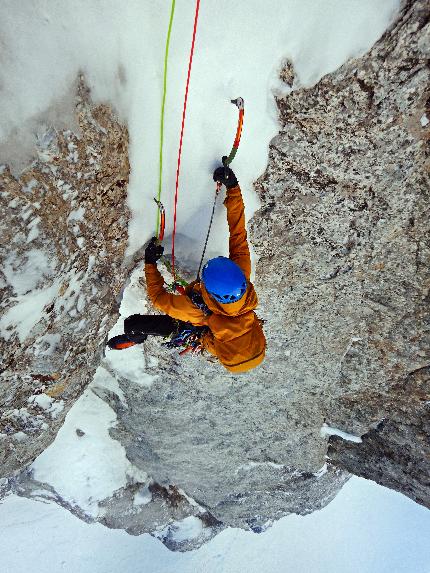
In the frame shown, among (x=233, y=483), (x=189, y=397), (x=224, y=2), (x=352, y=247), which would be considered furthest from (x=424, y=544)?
(x=224, y=2)

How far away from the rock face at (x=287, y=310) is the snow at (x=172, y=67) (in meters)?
0.14

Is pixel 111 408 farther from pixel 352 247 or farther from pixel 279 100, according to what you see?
pixel 279 100

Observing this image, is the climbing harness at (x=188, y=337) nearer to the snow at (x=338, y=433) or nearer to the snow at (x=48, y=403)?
the snow at (x=48, y=403)

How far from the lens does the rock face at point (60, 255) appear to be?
286 cm

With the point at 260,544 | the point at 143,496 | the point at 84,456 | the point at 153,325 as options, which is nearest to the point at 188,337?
the point at 153,325

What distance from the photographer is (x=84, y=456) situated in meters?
7.49

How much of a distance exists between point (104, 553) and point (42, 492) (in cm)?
482

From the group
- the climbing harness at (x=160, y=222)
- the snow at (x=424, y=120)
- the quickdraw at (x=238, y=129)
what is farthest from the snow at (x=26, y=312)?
the snow at (x=424, y=120)

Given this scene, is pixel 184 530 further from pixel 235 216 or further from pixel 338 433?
pixel 235 216

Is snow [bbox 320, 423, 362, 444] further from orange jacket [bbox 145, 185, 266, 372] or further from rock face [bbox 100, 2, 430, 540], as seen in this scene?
orange jacket [bbox 145, 185, 266, 372]

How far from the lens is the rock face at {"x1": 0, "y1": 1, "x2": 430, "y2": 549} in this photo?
321cm

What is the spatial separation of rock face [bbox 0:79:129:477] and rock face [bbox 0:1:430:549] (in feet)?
0.04

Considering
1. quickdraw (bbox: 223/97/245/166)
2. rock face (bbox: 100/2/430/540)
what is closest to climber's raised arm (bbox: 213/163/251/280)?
quickdraw (bbox: 223/97/245/166)

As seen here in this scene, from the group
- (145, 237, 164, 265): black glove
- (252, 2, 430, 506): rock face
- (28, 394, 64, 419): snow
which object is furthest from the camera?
(28, 394, 64, 419): snow
